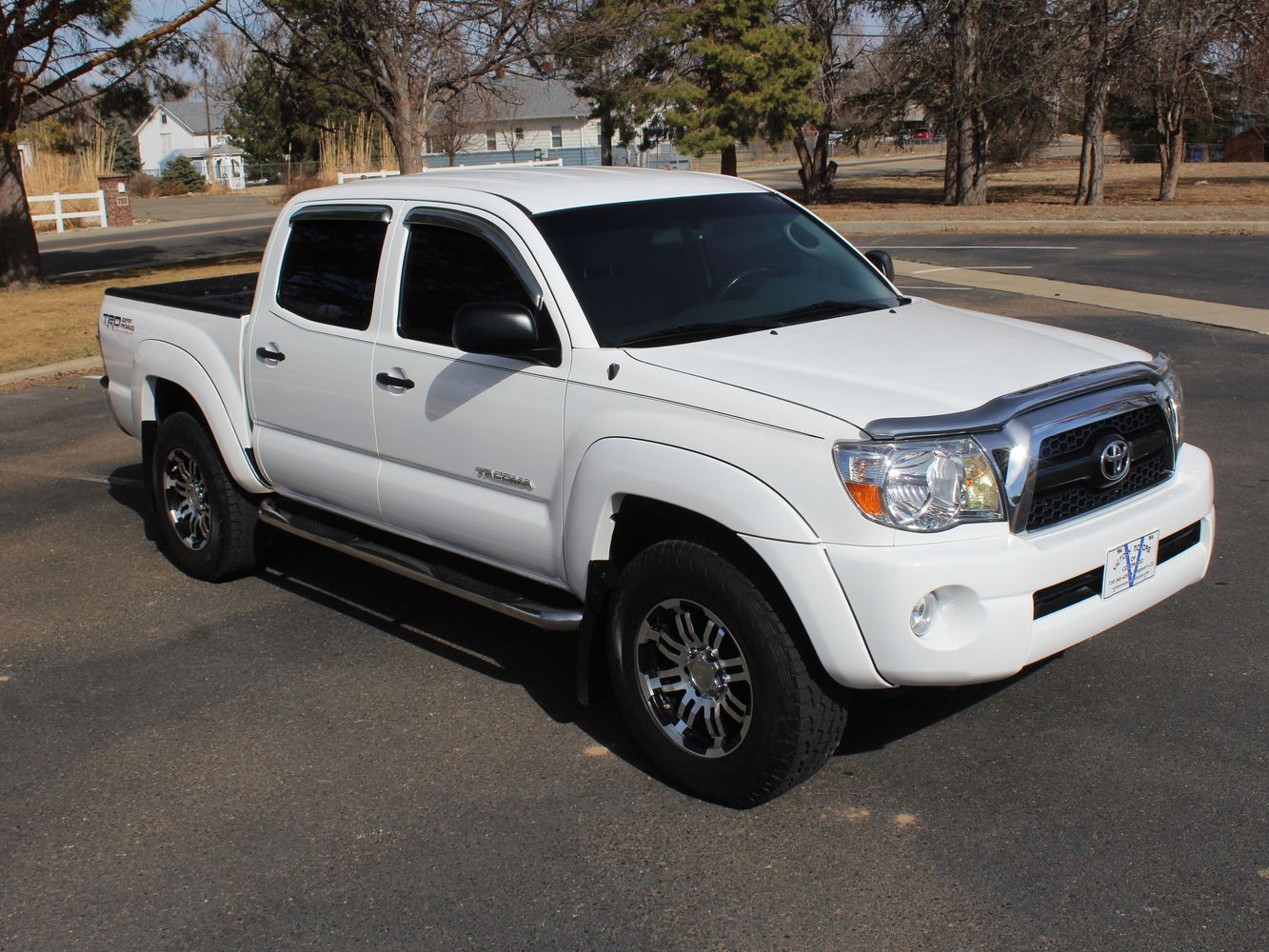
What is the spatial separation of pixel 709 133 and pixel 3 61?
19.0m

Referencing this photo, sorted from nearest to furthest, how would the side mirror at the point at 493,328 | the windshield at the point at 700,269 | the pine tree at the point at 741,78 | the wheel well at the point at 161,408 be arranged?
the side mirror at the point at 493,328, the windshield at the point at 700,269, the wheel well at the point at 161,408, the pine tree at the point at 741,78

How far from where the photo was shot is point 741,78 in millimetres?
33281

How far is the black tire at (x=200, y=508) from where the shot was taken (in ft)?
21.0

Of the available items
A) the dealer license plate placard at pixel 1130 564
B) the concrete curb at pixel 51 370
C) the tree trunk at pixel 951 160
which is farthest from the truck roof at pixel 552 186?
the tree trunk at pixel 951 160

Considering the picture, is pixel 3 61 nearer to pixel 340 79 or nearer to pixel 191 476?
pixel 340 79

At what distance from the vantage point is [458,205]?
5203 millimetres

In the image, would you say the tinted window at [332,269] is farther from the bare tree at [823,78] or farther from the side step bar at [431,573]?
the bare tree at [823,78]

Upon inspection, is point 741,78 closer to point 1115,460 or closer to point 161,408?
point 161,408

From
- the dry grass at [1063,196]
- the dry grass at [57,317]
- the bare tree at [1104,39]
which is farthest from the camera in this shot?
the bare tree at [1104,39]

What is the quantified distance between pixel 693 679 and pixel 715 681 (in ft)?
0.33

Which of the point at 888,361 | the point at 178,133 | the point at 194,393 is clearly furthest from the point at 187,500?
the point at 178,133

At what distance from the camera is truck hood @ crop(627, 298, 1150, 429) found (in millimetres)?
4000

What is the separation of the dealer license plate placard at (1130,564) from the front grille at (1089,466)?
156 mm

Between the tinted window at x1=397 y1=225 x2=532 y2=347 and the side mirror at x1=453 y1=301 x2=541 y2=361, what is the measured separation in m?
0.33
